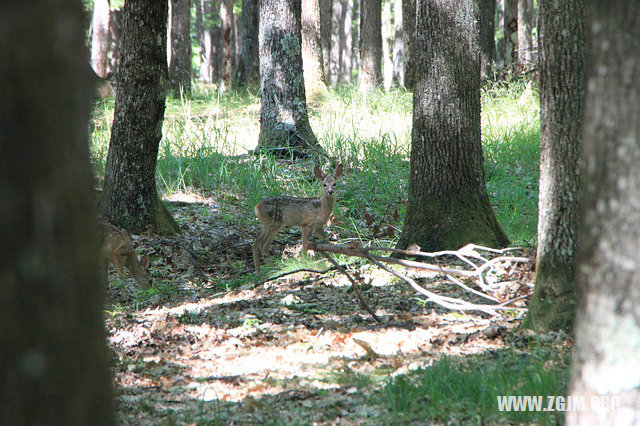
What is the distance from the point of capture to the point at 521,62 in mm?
19547

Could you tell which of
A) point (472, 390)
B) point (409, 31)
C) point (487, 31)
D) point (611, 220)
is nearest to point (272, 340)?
point (472, 390)

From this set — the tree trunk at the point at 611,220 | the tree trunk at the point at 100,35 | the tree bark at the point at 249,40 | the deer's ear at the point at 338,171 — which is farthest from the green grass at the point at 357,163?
the tree bark at the point at 249,40

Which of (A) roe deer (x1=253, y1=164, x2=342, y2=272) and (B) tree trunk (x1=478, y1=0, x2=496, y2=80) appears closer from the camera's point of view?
(A) roe deer (x1=253, y1=164, x2=342, y2=272)

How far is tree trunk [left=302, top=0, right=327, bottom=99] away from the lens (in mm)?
19141

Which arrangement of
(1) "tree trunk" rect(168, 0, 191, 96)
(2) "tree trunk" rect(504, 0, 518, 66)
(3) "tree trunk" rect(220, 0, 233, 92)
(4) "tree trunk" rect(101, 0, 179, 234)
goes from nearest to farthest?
(4) "tree trunk" rect(101, 0, 179, 234)
(2) "tree trunk" rect(504, 0, 518, 66)
(1) "tree trunk" rect(168, 0, 191, 96)
(3) "tree trunk" rect(220, 0, 233, 92)

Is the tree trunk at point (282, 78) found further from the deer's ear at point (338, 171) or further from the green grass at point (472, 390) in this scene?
the green grass at point (472, 390)

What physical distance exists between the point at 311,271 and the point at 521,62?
564 inches

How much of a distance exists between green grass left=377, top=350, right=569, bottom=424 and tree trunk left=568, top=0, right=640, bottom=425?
816 millimetres

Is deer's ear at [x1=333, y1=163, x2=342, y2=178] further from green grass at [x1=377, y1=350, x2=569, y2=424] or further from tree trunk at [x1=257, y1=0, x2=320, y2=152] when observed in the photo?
green grass at [x1=377, y1=350, x2=569, y2=424]

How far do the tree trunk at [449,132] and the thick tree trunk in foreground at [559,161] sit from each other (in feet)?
7.95

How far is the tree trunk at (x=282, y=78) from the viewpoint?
504 inches

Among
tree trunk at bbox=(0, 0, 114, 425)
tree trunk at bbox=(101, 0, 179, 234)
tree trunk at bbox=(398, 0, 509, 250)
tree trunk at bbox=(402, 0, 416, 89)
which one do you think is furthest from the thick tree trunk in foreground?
tree trunk at bbox=(402, 0, 416, 89)

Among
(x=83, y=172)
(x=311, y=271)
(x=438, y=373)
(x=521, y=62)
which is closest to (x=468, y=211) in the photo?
(x=311, y=271)

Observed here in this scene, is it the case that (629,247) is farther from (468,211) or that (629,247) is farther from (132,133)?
(132,133)
